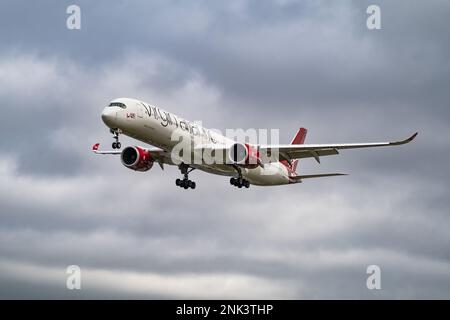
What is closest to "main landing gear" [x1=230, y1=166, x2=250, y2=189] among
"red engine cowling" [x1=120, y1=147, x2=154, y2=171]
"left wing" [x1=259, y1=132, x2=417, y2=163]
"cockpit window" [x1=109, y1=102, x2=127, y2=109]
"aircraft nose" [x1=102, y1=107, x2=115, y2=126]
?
"left wing" [x1=259, y1=132, x2=417, y2=163]

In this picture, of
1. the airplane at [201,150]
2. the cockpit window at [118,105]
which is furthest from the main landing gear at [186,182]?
the cockpit window at [118,105]

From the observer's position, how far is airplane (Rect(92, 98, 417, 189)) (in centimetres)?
6041

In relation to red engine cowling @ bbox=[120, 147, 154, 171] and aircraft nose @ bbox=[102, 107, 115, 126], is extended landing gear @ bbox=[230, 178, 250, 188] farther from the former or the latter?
aircraft nose @ bbox=[102, 107, 115, 126]

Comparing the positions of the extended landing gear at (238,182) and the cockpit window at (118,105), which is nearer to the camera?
the cockpit window at (118,105)

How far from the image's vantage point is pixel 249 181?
71.4 meters

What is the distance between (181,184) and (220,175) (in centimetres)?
336

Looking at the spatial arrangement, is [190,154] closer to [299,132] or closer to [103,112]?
[103,112]

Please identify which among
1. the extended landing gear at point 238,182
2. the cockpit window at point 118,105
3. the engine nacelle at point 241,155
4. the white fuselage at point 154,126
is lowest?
the extended landing gear at point 238,182

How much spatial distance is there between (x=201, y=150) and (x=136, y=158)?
6.59m

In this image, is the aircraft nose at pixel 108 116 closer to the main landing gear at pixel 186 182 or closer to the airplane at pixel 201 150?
the airplane at pixel 201 150

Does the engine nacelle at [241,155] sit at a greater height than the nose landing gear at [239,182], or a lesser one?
greater

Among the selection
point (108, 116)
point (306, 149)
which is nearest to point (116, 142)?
point (108, 116)

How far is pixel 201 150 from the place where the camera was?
65.3 meters

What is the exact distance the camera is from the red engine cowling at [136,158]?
6919 cm
